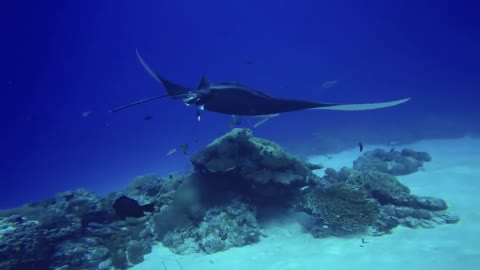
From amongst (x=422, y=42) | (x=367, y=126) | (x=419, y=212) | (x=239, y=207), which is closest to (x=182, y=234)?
(x=239, y=207)

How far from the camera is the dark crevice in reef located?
239 inches

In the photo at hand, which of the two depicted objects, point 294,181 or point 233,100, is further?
point 294,181

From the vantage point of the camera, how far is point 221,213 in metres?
6.89

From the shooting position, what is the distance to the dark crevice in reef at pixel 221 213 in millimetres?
6070

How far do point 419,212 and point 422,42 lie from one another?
A: 61.8 meters

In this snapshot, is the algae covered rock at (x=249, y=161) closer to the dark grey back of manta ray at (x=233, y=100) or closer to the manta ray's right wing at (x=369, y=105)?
the dark grey back of manta ray at (x=233, y=100)

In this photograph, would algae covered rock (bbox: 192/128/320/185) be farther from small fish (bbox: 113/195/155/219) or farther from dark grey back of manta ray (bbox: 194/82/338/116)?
dark grey back of manta ray (bbox: 194/82/338/116)

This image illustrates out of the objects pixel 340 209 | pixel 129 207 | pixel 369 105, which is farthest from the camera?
pixel 340 209

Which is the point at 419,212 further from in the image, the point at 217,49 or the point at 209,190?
the point at 217,49

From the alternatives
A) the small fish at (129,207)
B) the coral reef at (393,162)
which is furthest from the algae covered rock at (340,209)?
the coral reef at (393,162)

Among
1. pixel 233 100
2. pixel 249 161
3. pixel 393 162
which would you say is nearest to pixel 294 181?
pixel 249 161

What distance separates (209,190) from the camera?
7.41 m

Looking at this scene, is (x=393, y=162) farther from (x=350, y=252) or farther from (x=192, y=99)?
(x=192, y=99)

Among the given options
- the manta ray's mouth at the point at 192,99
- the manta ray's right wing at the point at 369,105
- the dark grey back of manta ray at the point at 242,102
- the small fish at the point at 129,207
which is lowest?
the small fish at the point at 129,207
